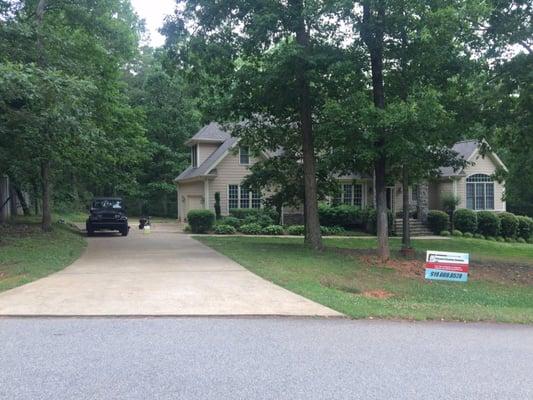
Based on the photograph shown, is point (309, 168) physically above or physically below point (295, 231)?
above

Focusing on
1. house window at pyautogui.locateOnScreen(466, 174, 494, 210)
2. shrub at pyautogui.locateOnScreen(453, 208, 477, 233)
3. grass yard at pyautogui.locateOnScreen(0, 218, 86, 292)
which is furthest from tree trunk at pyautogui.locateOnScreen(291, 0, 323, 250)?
house window at pyautogui.locateOnScreen(466, 174, 494, 210)

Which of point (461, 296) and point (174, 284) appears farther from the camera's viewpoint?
point (461, 296)

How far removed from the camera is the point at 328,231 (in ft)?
94.4

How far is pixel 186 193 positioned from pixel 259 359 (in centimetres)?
3037

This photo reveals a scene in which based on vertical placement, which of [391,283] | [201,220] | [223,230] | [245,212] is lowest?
[391,283]

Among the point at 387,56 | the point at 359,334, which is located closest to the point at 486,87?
the point at 387,56

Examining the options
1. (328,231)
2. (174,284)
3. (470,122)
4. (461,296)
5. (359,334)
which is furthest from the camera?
(328,231)

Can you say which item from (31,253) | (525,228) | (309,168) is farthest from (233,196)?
(525,228)

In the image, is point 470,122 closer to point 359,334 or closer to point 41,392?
point 359,334

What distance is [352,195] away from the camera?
111 ft

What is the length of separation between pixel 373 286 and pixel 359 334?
5.64 meters

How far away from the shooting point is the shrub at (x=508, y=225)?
32750mm

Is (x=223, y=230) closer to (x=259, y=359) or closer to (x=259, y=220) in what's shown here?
(x=259, y=220)

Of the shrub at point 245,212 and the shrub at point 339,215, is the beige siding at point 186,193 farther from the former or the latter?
the shrub at point 339,215
